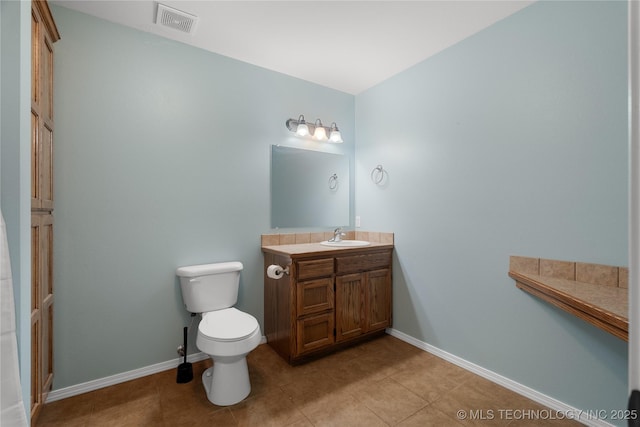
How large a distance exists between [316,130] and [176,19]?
1.35 m

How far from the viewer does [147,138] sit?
2.10m

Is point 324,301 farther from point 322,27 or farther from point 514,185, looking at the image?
point 322,27

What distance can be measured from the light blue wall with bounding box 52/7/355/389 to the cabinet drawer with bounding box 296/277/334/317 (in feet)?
1.74

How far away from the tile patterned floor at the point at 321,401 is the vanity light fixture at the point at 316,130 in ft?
6.51

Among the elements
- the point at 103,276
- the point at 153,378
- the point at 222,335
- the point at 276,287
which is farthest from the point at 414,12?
the point at 153,378

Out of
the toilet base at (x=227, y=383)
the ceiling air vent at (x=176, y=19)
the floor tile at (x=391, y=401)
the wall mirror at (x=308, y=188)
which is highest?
the ceiling air vent at (x=176, y=19)

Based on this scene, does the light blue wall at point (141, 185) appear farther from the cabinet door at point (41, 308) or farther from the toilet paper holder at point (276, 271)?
the toilet paper holder at point (276, 271)

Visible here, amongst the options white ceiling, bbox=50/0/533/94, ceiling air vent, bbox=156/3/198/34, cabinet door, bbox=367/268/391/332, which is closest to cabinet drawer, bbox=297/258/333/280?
cabinet door, bbox=367/268/391/332

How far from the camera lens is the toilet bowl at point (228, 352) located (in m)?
1.70

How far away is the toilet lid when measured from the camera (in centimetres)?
173

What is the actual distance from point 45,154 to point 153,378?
1588 millimetres

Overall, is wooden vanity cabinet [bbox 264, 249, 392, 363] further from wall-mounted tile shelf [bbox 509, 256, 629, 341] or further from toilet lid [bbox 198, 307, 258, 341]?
wall-mounted tile shelf [bbox 509, 256, 629, 341]

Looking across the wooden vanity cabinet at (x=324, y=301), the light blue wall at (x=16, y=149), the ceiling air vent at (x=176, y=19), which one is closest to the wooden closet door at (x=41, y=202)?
the light blue wall at (x=16, y=149)

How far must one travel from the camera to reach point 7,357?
31.1 inches
